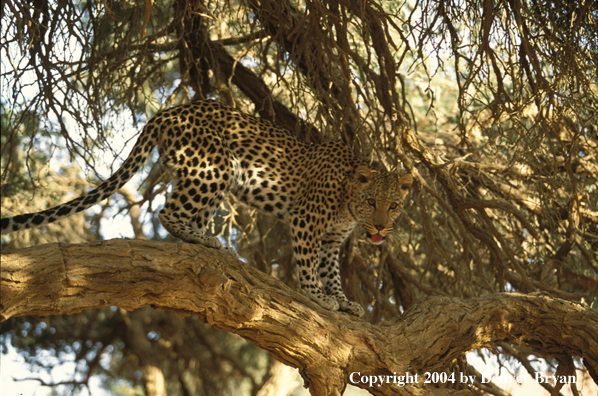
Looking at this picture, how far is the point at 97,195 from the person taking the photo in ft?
13.7

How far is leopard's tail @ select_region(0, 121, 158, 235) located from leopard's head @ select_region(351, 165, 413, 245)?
69.0 inches

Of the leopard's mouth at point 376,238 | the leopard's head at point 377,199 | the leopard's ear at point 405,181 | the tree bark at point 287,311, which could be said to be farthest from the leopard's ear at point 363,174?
the tree bark at point 287,311

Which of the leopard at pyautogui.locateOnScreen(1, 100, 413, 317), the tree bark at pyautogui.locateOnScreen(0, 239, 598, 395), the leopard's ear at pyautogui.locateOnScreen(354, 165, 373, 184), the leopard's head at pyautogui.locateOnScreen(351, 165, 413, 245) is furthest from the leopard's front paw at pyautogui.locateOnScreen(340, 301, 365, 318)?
the leopard's ear at pyautogui.locateOnScreen(354, 165, 373, 184)

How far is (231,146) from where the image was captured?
17.5ft

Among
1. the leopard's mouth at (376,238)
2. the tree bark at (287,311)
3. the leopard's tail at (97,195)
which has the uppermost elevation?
the leopard's tail at (97,195)

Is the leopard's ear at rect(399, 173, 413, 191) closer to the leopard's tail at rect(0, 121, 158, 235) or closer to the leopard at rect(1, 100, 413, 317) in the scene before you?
the leopard at rect(1, 100, 413, 317)

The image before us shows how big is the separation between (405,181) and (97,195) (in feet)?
8.61

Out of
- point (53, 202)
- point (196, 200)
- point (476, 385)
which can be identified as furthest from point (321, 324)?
point (53, 202)

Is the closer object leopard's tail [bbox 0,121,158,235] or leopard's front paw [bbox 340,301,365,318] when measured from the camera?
leopard's tail [bbox 0,121,158,235]

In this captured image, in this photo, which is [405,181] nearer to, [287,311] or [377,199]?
[377,199]

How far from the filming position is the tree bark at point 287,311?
3381 mm

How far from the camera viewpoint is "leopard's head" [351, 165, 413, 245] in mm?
5234

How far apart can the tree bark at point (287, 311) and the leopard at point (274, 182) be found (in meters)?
0.77

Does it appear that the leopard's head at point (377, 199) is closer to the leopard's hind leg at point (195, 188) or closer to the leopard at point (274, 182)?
the leopard at point (274, 182)
